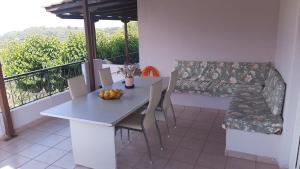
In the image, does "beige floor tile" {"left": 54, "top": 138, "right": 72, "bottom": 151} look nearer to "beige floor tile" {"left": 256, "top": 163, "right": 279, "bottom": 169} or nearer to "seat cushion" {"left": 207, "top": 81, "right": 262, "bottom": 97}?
"beige floor tile" {"left": 256, "top": 163, "right": 279, "bottom": 169}

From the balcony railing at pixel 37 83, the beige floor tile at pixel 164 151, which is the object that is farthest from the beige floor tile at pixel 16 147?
the beige floor tile at pixel 164 151

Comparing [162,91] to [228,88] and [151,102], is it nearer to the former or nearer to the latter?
[151,102]

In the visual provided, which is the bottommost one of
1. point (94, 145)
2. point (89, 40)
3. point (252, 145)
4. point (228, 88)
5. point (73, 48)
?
point (252, 145)

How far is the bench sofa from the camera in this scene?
259cm

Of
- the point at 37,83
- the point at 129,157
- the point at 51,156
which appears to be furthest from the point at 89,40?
the point at 129,157

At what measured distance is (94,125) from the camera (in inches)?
93.0

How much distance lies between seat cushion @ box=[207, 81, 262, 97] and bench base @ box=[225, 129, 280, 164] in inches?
49.0

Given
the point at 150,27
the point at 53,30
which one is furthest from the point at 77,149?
the point at 53,30

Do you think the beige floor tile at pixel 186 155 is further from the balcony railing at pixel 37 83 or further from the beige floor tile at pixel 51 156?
the balcony railing at pixel 37 83

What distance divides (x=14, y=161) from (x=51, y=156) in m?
0.43

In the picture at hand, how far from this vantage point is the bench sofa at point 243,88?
8.49ft

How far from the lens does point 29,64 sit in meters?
5.99

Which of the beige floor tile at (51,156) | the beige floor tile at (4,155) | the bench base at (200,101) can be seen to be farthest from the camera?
the bench base at (200,101)

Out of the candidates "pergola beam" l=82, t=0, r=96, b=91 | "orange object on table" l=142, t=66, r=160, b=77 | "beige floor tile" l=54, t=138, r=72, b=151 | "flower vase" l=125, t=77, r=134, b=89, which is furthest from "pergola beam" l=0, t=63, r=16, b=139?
"orange object on table" l=142, t=66, r=160, b=77
